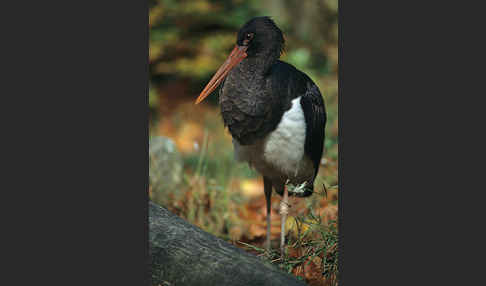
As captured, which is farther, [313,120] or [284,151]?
[313,120]

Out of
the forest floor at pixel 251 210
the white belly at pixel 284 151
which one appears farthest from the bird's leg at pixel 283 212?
the white belly at pixel 284 151

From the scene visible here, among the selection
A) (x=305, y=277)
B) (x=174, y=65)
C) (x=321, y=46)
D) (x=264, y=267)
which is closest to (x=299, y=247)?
(x=305, y=277)

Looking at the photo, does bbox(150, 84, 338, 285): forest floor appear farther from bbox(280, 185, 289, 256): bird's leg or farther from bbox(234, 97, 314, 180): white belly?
bbox(234, 97, 314, 180): white belly

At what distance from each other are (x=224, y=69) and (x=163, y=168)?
76.7 inches

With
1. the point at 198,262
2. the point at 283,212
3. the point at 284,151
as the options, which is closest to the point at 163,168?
the point at 283,212

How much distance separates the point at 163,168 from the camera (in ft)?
18.6

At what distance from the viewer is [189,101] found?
8.14m

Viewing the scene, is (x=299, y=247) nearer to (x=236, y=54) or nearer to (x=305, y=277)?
(x=305, y=277)

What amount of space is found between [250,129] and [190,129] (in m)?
3.95

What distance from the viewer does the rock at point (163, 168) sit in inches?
219

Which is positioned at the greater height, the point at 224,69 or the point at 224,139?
the point at 224,69

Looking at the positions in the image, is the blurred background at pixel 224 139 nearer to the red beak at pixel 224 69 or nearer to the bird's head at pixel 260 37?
the bird's head at pixel 260 37

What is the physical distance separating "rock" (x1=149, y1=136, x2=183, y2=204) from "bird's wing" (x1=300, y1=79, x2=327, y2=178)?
5.61 ft

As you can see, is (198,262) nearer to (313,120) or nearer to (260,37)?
(313,120)
